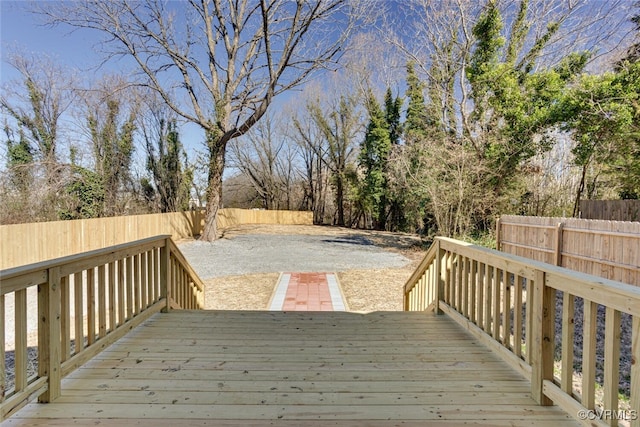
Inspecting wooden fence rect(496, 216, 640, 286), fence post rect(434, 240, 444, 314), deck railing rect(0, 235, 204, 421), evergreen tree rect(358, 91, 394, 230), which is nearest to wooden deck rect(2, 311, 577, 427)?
deck railing rect(0, 235, 204, 421)

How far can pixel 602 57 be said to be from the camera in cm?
1088

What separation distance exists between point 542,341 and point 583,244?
19.5 ft

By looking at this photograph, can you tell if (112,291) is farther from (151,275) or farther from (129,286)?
(151,275)

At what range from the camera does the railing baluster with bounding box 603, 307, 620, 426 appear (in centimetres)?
142

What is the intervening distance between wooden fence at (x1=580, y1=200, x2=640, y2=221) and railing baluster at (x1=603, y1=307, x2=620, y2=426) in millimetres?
10396

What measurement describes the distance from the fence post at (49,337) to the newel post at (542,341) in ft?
8.94

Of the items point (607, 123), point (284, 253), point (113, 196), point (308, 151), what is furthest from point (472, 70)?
point (308, 151)

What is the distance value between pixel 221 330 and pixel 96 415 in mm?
1306

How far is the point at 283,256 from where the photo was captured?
1094 centimetres

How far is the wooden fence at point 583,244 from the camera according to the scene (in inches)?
215


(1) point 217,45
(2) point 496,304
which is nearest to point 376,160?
(1) point 217,45

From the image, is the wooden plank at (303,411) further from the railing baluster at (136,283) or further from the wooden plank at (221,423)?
the railing baluster at (136,283)

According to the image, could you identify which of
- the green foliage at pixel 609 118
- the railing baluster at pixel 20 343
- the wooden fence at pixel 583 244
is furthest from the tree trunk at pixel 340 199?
the railing baluster at pixel 20 343

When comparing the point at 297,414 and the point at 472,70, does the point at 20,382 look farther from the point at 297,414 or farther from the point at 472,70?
the point at 472,70
